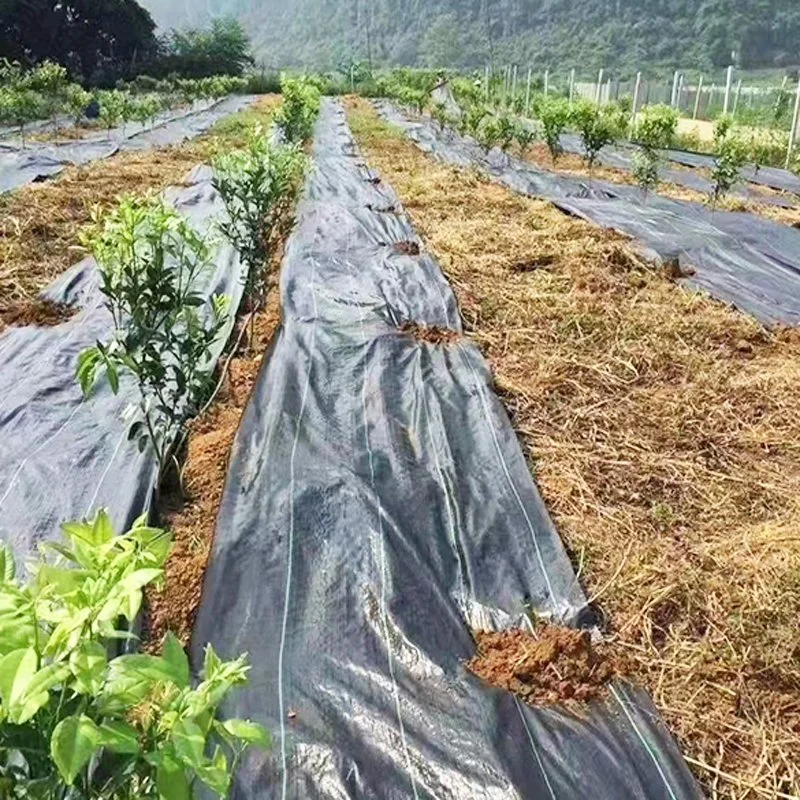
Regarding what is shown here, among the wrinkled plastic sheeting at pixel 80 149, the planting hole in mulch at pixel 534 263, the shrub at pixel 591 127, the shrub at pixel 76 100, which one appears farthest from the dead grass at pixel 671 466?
the shrub at pixel 76 100

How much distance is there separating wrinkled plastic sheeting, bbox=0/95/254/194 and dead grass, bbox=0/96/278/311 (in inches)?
14.9

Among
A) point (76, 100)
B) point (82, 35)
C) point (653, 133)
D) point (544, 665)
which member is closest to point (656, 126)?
point (653, 133)

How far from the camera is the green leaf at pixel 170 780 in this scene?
89 centimetres

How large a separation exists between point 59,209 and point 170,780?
814cm

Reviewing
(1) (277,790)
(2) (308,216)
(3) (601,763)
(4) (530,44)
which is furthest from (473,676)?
(4) (530,44)

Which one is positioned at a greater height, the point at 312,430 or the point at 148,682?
the point at 148,682

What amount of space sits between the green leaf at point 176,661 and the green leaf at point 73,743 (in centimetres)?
10

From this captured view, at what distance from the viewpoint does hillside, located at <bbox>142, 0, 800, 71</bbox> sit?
43.9 metres

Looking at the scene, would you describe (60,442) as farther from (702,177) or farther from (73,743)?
(702,177)

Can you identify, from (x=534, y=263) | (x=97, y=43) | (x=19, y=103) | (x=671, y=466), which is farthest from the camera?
(x=97, y=43)

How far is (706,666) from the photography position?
8.25 ft

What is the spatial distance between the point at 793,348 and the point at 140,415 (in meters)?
3.90

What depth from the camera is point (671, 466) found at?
3715mm

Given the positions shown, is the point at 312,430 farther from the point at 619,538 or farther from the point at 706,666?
the point at 706,666
